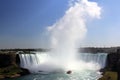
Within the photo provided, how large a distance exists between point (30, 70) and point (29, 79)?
12372mm

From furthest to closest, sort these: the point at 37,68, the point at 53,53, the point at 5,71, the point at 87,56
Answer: the point at 53,53 < the point at 87,56 < the point at 37,68 < the point at 5,71

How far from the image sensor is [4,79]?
42.7 meters

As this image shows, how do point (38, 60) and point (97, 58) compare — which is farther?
point (38, 60)

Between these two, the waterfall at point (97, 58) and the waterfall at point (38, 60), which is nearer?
the waterfall at point (38, 60)

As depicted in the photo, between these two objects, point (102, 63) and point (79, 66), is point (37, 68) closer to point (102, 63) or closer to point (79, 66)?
point (79, 66)

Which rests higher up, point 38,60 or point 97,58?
point 38,60

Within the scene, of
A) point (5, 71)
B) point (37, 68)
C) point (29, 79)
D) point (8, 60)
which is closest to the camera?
point (29, 79)

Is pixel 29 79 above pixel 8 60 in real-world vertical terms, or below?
below

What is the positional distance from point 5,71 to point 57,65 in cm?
1543

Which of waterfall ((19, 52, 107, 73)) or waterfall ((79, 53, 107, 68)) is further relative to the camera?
waterfall ((79, 53, 107, 68))

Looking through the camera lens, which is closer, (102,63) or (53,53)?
(102,63)

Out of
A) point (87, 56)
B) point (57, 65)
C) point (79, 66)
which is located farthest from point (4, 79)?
point (87, 56)

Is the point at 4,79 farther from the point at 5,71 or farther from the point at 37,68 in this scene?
the point at 37,68

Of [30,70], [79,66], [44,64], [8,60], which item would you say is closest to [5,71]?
[8,60]
